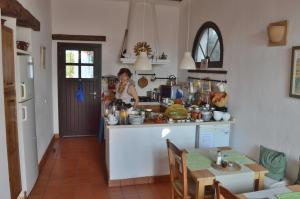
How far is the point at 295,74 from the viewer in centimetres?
259

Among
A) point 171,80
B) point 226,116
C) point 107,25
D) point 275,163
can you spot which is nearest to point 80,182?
point 226,116

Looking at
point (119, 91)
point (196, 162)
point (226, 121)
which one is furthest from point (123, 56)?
point (196, 162)

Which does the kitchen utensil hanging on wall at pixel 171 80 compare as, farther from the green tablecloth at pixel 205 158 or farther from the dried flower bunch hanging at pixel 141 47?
the green tablecloth at pixel 205 158

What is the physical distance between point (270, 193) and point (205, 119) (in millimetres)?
1815

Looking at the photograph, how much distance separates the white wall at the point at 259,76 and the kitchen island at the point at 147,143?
446mm

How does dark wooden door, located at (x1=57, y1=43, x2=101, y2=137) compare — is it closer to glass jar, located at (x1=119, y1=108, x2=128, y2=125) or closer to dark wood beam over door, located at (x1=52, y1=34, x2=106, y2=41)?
dark wood beam over door, located at (x1=52, y1=34, x2=106, y2=41)

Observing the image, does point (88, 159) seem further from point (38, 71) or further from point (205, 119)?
point (205, 119)

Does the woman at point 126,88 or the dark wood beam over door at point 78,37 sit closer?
the woman at point 126,88

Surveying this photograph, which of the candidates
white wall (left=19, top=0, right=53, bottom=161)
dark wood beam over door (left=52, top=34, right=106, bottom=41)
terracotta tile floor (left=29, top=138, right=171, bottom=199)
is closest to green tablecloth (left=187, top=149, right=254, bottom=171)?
terracotta tile floor (left=29, top=138, right=171, bottom=199)

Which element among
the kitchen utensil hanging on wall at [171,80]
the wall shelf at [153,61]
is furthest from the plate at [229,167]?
the kitchen utensil hanging on wall at [171,80]

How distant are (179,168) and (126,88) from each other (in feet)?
6.94

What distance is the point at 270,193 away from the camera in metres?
1.89

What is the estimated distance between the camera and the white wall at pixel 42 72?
379cm

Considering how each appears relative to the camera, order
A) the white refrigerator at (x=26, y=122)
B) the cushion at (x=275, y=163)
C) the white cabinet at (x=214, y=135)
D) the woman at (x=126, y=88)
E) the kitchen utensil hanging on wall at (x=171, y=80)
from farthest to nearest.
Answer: the kitchen utensil hanging on wall at (x=171, y=80) → the woman at (x=126, y=88) → the white cabinet at (x=214, y=135) → the white refrigerator at (x=26, y=122) → the cushion at (x=275, y=163)
